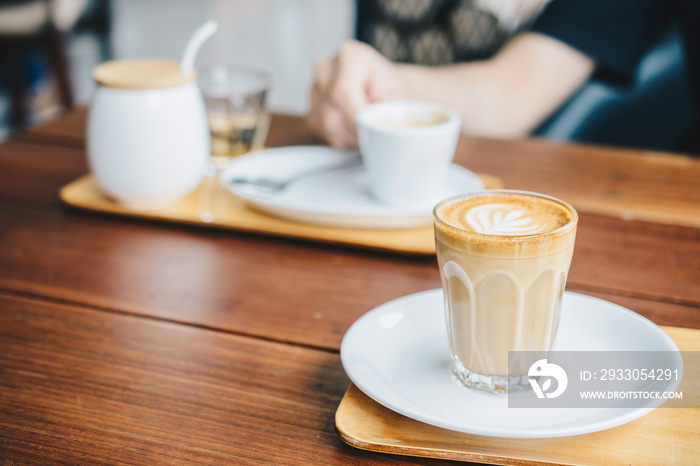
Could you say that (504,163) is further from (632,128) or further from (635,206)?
(632,128)

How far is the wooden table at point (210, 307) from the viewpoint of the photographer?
425 mm

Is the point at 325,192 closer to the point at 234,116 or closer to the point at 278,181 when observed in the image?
the point at 278,181

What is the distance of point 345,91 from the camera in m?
0.94

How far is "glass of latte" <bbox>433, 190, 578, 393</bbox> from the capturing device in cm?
43

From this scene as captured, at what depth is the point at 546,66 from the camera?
125cm

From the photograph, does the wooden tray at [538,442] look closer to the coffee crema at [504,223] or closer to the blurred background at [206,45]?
the coffee crema at [504,223]

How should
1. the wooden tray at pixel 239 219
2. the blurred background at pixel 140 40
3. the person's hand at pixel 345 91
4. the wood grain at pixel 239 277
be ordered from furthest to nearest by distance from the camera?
the blurred background at pixel 140 40 → the person's hand at pixel 345 91 → the wooden tray at pixel 239 219 → the wood grain at pixel 239 277

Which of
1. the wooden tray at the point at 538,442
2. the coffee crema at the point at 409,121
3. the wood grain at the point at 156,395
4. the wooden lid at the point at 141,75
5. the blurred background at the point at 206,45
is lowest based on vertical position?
the blurred background at the point at 206,45

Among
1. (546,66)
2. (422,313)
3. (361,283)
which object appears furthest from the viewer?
(546,66)

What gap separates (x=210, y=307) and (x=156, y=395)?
0.44 feet

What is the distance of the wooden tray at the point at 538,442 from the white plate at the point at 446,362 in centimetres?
1

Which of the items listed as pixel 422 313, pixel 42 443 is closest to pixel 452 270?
pixel 422 313

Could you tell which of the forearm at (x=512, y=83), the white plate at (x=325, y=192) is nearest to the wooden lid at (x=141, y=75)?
the white plate at (x=325, y=192)

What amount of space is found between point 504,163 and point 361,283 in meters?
0.42
